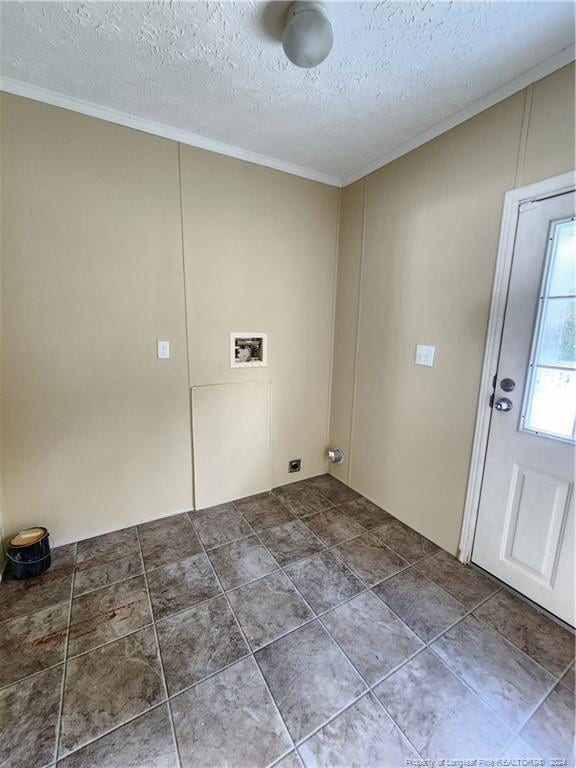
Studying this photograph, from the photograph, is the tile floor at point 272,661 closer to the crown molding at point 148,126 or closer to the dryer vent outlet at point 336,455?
the dryer vent outlet at point 336,455

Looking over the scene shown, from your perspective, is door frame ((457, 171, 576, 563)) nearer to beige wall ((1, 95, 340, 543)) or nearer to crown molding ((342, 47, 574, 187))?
crown molding ((342, 47, 574, 187))

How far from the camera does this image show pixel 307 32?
1.18m

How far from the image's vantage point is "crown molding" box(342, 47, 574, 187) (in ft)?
4.51

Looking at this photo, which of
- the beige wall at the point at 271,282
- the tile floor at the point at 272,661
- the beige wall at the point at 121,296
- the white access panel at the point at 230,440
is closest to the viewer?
the tile floor at the point at 272,661

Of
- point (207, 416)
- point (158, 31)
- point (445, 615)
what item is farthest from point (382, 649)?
point (158, 31)

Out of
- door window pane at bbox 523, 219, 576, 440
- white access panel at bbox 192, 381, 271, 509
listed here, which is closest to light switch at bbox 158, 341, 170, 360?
white access panel at bbox 192, 381, 271, 509

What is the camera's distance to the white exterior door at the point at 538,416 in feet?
4.74

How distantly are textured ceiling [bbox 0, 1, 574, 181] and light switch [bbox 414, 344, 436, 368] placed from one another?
4.21 feet

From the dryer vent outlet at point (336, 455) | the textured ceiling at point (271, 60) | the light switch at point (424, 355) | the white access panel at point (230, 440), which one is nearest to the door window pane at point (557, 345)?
the light switch at point (424, 355)

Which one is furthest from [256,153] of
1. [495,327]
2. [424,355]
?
[495,327]

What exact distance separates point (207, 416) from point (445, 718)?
1.91 meters

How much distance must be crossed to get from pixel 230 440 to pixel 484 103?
8.16 ft

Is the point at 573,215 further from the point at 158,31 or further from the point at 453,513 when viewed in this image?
the point at 158,31

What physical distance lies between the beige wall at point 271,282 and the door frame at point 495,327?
4.32 ft
